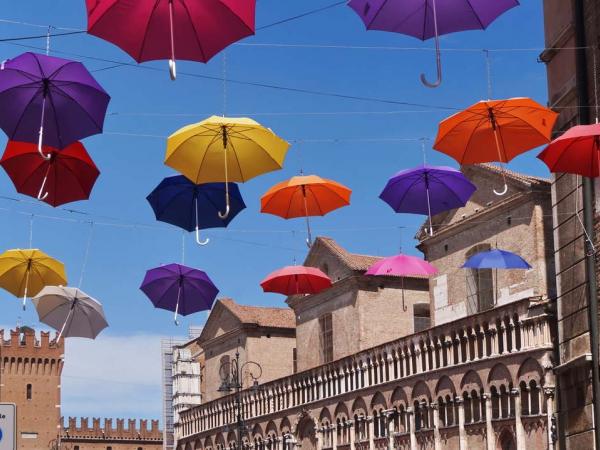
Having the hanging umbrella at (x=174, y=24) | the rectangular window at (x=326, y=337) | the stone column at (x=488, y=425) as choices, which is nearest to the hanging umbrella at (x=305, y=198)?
the hanging umbrella at (x=174, y=24)

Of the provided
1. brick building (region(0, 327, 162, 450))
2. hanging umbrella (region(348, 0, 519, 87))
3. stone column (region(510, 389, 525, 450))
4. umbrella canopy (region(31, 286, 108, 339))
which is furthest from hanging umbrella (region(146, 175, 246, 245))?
brick building (region(0, 327, 162, 450))

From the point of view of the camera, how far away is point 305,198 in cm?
2255

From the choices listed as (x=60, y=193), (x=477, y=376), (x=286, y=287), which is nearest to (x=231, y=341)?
→ (x=477, y=376)

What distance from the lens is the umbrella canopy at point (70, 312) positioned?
26766 mm

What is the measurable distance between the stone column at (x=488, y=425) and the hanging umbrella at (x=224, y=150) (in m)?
19.2

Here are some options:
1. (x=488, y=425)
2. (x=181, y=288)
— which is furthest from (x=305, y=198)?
(x=488, y=425)

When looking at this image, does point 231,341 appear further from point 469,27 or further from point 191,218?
point 469,27

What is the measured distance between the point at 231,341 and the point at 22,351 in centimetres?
4491

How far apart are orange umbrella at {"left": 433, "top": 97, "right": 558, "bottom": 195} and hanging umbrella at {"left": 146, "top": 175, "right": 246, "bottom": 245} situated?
16.9ft

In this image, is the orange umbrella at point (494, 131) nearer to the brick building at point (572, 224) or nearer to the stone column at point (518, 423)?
the brick building at point (572, 224)

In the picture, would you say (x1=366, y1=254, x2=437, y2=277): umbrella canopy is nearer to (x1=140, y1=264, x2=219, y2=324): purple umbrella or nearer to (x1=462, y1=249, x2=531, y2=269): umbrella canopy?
(x1=462, y1=249, x2=531, y2=269): umbrella canopy

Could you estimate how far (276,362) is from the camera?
5856cm

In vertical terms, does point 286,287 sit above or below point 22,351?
below

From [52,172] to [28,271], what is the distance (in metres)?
5.43
